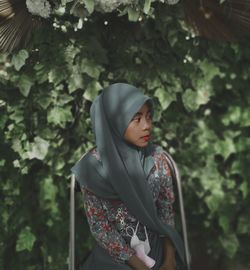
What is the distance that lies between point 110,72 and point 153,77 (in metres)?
0.25

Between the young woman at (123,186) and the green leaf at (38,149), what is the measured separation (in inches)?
37.8

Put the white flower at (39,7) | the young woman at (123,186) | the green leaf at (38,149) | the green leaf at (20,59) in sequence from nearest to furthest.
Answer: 1. the young woman at (123,186)
2. the white flower at (39,7)
3. the green leaf at (20,59)
4. the green leaf at (38,149)

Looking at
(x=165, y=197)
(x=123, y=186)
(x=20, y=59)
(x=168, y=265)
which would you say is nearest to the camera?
(x=123, y=186)

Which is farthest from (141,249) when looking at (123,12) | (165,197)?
(123,12)

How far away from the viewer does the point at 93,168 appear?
229cm

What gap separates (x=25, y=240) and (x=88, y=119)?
2.55 ft

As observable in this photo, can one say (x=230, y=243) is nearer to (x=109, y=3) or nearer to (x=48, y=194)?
(x=48, y=194)

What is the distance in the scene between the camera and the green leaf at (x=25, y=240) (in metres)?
3.30

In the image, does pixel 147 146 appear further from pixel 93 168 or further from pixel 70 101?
pixel 70 101

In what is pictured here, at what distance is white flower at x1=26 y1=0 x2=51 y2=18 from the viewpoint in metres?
2.74

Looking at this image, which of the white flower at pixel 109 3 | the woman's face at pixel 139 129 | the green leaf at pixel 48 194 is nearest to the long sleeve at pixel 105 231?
the woman's face at pixel 139 129

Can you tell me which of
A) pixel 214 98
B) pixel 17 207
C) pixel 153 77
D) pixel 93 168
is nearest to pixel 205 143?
pixel 214 98

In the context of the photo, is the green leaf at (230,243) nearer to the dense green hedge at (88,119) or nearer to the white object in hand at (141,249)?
the dense green hedge at (88,119)

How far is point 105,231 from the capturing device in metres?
2.25
